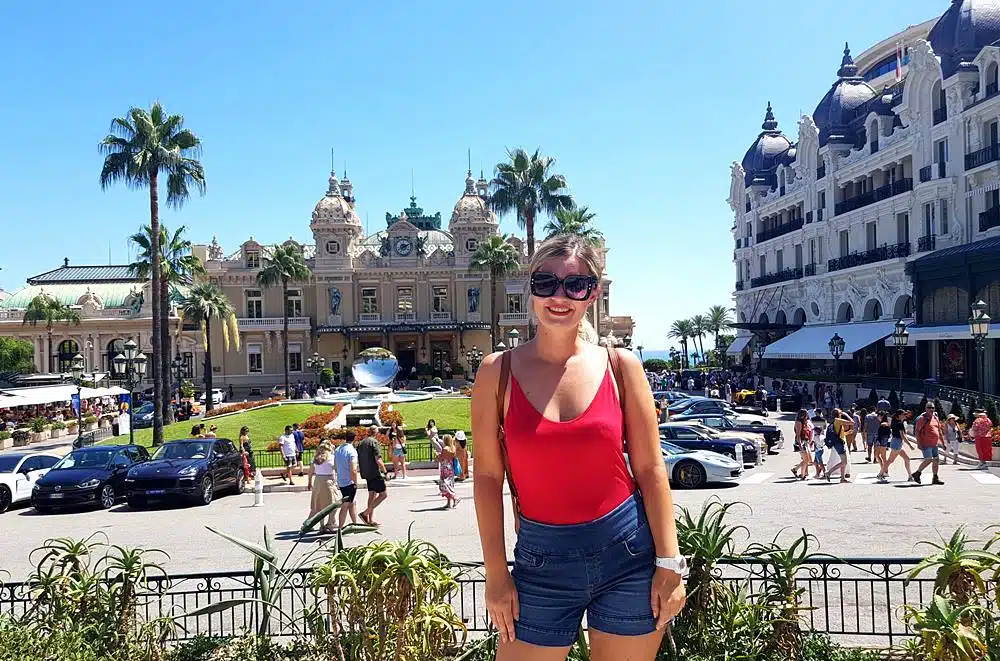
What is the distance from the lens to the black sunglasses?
3.52m

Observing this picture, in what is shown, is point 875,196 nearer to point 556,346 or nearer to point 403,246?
point 403,246

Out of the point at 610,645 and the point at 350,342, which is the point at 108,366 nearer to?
the point at 350,342

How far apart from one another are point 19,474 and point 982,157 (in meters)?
34.6

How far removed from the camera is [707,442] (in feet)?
62.5

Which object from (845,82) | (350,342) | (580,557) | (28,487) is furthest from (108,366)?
(580,557)

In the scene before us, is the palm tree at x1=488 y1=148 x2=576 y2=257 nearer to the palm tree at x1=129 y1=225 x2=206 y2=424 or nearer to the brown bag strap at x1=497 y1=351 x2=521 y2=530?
the palm tree at x1=129 y1=225 x2=206 y2=424

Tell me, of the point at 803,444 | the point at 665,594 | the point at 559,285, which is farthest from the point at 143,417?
the point at 665,594

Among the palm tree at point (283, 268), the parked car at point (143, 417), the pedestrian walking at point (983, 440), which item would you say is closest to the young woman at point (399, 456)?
the pedestrian walking at point (983, 440)

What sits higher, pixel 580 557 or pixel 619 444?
pixel 619 444

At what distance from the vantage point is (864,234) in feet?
135

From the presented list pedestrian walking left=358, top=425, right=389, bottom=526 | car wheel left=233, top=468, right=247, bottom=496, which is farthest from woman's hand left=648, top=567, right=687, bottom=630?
car wheel left=233, top=468, right=247, bottom=496

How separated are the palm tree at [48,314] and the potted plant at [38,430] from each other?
33296 mm

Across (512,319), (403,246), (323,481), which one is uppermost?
(403,246)

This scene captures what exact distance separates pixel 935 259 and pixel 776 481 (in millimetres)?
20595
